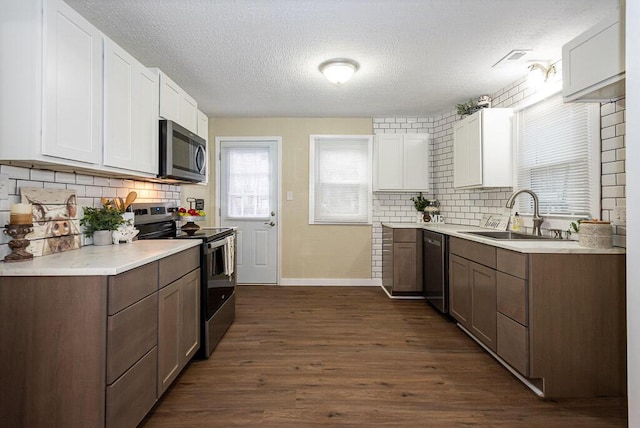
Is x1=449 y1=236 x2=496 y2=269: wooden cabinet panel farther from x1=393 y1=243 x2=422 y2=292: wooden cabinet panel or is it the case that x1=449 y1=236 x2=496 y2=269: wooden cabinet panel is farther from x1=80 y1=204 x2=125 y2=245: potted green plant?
x1=80 y1=204 x2=125 y2=245: potted green plant

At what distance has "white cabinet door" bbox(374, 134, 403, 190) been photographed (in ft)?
15.0

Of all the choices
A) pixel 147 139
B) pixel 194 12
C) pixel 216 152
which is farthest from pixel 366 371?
pixel 216 152

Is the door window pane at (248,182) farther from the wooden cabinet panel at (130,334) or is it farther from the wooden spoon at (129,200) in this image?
the wooden cabinet panel at (130,334)

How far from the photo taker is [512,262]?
2182mm

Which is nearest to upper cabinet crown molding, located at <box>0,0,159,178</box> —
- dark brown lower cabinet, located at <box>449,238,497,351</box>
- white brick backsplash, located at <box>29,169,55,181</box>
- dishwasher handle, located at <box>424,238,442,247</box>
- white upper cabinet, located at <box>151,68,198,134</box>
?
white brick backsplash, located at <box>29,169,55,181</box>

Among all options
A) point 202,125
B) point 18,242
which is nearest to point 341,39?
point 202,125

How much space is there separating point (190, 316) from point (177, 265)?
1.36ft

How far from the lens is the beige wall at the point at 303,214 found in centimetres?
477

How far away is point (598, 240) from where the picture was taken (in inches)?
80.6

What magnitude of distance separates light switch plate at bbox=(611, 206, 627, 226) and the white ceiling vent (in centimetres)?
138

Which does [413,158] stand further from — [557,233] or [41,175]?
[41,175]

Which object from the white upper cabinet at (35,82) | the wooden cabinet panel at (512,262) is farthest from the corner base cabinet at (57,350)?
the wooden cabinet panel at (512,262)

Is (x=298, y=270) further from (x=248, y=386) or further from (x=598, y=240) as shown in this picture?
(x=598, y=240)

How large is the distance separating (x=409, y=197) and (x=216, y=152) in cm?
276
